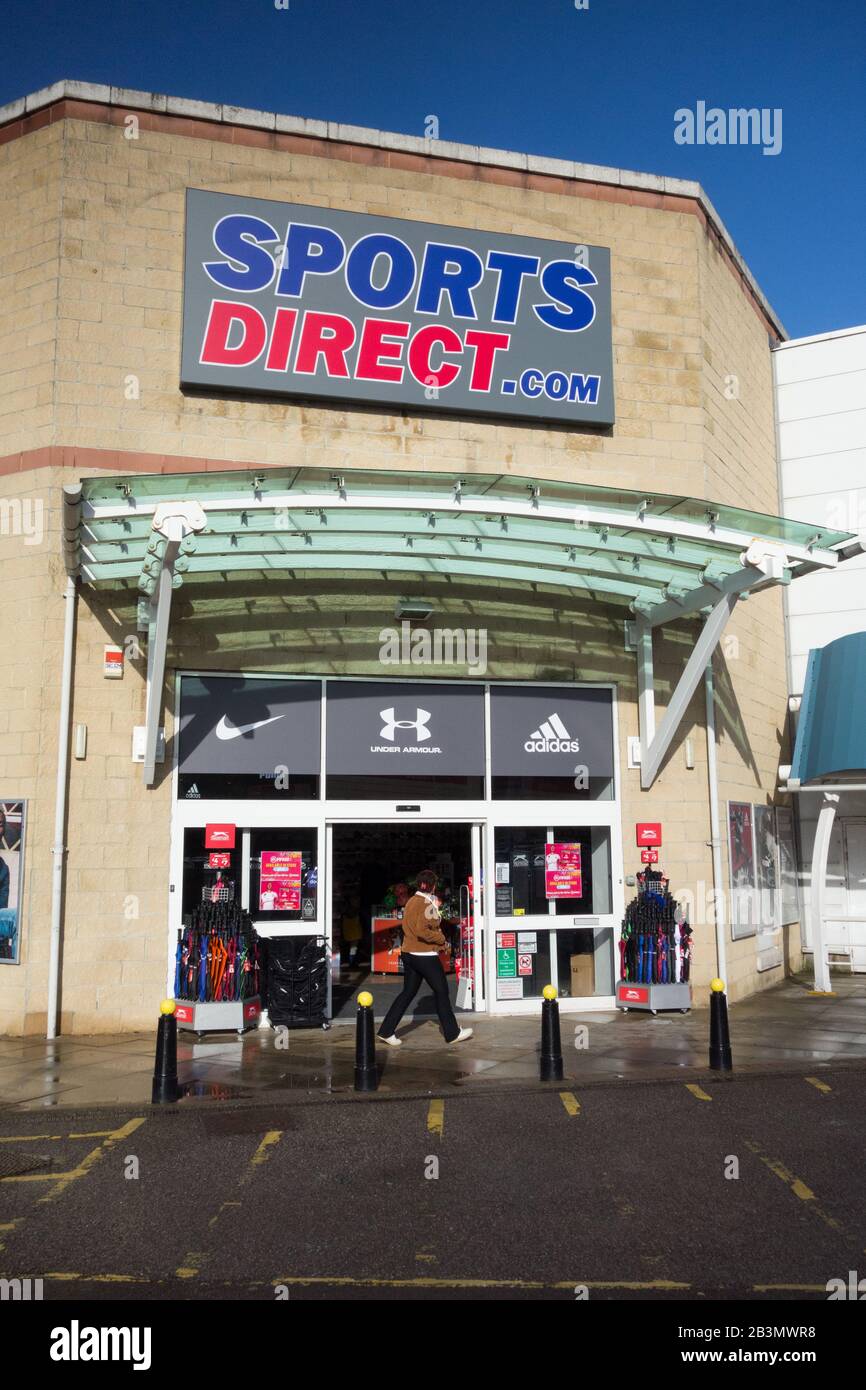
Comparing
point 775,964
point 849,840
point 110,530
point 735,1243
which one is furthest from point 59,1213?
point 849,840

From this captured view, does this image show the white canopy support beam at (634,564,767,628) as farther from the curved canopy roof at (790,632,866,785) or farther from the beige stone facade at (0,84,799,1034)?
the curved canopy roof at (790,632,866,785)

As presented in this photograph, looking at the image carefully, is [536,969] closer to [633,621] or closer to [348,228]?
[633,621]

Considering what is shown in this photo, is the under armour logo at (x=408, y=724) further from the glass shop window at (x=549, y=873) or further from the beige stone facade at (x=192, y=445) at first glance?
the glass shop window at (x=549, y=873)

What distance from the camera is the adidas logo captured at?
13594mm

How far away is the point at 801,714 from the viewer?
16094mm

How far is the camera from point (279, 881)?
41.4ft

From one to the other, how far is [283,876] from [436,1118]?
466 cm

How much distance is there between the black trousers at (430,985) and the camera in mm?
10852

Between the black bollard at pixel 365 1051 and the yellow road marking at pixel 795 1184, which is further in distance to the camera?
the black bollard at pixel 365 1051

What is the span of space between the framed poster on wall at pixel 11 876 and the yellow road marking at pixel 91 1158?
13.1 ft

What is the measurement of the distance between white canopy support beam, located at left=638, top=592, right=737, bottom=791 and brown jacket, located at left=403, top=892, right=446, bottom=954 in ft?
12.8

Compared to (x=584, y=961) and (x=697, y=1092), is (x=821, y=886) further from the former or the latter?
(x=697, y=1092)

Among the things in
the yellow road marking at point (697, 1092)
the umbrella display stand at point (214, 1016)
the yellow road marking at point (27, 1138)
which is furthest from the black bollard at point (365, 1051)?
the umbrella display stand at point (214, 1016)

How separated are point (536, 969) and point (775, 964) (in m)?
4.60
